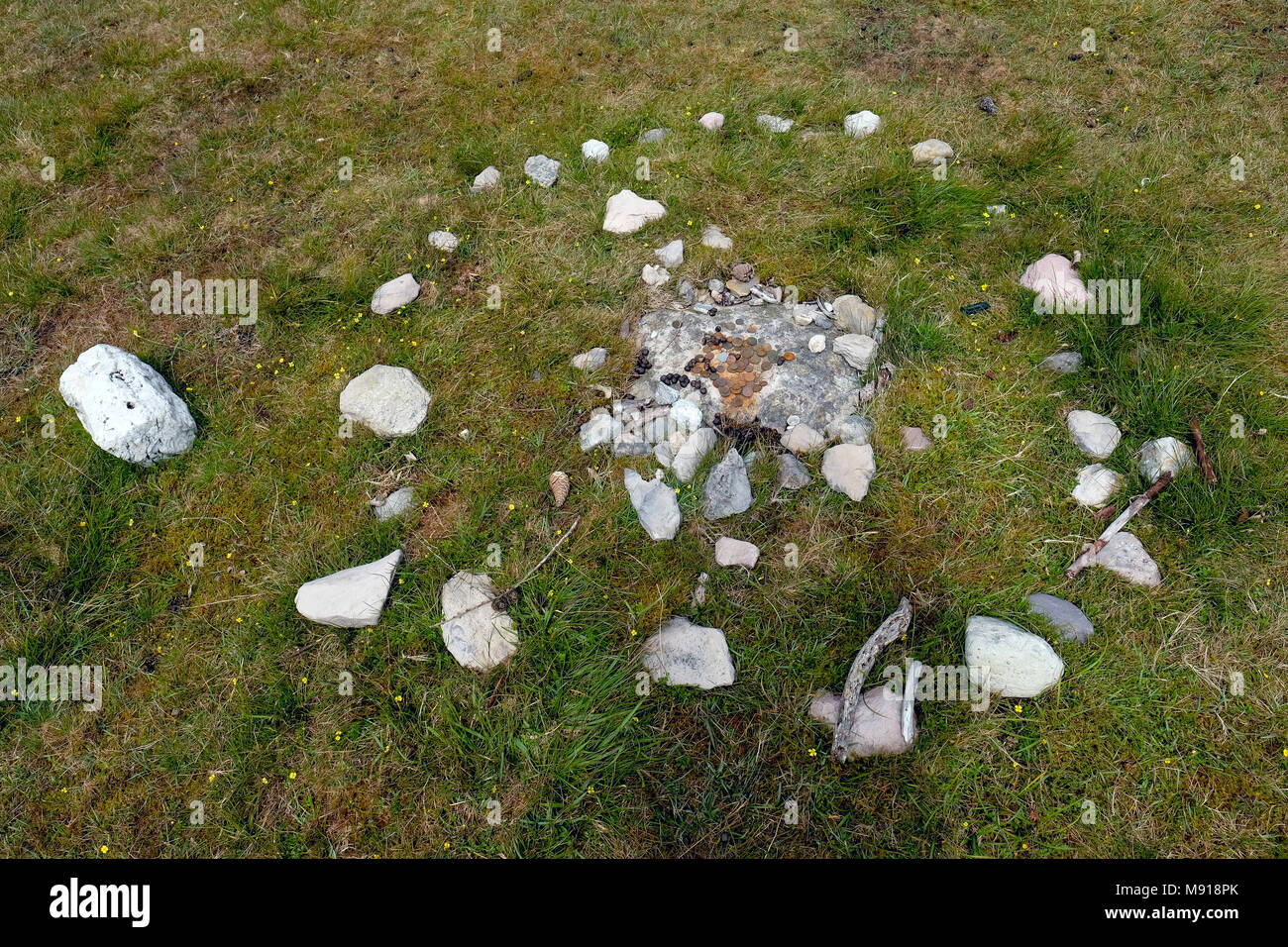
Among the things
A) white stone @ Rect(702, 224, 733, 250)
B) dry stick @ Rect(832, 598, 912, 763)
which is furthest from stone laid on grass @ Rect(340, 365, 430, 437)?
dry stick @ Rect(832, 598, 912, 763)

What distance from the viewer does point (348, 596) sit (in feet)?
10.8

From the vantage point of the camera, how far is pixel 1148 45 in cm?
597

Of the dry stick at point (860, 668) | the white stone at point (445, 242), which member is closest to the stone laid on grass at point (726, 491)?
the dry stick at point (860, 668)

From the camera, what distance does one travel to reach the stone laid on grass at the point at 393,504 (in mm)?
3639

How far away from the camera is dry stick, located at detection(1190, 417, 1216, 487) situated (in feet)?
11.2

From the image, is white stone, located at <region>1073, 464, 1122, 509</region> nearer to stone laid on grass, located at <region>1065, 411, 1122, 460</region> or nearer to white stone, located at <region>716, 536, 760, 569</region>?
stone laid on grass, located at <region>1065, 411, 1122, 460</region>

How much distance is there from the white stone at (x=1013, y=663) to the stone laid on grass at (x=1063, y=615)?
5.5 inches

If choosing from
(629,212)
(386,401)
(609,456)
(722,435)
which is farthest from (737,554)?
(629,212)

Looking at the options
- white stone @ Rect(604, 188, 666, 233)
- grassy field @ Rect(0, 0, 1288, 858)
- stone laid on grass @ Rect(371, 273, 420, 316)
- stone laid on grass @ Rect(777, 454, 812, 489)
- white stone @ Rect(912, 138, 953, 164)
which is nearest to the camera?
grassy field @ Rect(0, 0, 1288, 858)

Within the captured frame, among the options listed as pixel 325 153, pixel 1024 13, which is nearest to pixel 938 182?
pixel 1024 13

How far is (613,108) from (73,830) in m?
5.90

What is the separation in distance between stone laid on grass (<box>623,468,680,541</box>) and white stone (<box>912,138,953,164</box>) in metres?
3.56

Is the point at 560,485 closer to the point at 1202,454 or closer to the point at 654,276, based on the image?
the point at 654,276

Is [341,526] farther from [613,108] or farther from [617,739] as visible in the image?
[613,108]
